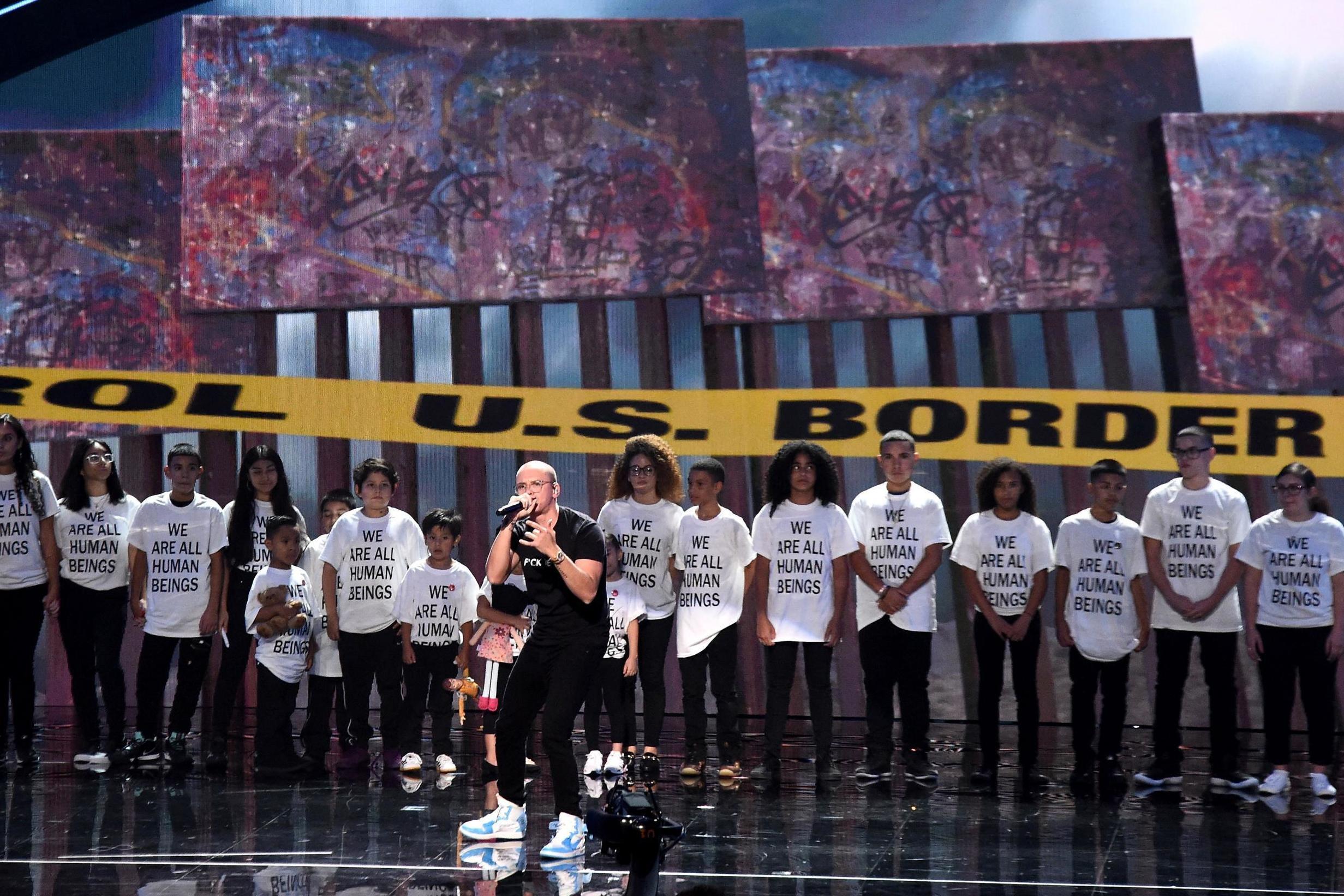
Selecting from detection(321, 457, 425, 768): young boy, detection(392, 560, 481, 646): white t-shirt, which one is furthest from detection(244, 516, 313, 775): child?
detection(392, 560, 481, 646): white t-shirt

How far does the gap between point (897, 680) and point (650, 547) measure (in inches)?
45.1

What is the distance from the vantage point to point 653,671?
5750 mm

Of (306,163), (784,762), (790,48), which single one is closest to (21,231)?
(306,163)

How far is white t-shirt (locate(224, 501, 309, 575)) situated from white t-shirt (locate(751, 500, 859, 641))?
1974mm

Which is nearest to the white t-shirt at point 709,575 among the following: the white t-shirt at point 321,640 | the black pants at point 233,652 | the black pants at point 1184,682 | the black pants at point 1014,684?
the black pants at point 1014,684

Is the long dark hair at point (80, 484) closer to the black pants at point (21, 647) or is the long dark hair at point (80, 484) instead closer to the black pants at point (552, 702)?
Result: the black pants at point (21, 647)

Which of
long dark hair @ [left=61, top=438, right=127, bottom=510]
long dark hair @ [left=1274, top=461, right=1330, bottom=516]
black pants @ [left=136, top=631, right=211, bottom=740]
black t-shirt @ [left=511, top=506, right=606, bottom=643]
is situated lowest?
black pants @ [left=136, top=631, right=211, bottom=740]

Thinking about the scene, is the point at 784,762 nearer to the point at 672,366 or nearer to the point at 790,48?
the point at 672,366

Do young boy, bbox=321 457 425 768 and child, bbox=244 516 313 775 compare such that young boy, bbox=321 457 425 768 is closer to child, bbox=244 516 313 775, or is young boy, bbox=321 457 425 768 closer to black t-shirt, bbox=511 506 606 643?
child, bbox=244 516 313 775

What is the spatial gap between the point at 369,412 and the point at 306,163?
4.43 ft

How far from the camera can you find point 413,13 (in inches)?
305

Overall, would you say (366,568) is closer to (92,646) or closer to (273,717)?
(273,717)

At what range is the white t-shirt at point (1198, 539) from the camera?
568 cm

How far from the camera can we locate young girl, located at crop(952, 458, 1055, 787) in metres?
5.70
